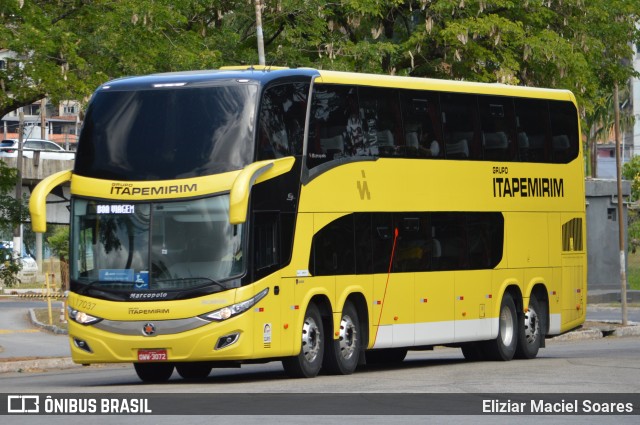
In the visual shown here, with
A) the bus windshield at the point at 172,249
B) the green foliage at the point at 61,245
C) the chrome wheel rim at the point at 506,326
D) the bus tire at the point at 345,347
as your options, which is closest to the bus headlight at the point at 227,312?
the bus windshield at the point at 172,249

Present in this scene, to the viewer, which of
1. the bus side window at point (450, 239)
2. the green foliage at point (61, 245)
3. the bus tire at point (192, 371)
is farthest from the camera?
the green foliage at point (61, 245)

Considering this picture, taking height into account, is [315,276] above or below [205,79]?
below

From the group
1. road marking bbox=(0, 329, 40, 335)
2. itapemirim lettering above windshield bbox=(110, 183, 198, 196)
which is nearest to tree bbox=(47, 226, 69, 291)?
road marking bbox=(0, 329, 40, 335)

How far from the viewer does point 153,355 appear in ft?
63.0

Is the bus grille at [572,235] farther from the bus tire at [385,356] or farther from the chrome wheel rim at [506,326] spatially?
the bus tire at [385,356]

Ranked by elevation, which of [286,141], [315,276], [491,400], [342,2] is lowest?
[491,400]

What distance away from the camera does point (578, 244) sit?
27875mm

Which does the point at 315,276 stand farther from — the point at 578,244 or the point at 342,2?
the point at 342,2

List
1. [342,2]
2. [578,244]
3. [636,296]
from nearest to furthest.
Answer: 1. [578,244]
2. [342,2]
3. [636,296]

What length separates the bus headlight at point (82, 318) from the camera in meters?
19.6

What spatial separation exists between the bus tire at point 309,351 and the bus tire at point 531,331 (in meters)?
6.34

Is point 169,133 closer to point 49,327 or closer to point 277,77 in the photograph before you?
point 277,77

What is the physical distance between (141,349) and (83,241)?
171 cm
